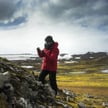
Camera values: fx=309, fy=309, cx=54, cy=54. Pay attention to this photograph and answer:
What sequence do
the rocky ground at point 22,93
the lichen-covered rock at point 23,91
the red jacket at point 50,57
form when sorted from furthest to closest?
the red jacket at point 50,57 → the lichen-covered rock at point 23,91 → the rocky ground at point 22,93

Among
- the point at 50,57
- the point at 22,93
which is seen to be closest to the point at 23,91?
the point at 22,93

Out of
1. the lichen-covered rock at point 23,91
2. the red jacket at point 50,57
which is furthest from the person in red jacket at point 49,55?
the lichen-covered rock at point 23,91

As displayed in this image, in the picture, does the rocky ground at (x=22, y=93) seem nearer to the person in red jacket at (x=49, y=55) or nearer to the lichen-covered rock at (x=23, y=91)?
the lichen-covered rock at (x=23, y=91)

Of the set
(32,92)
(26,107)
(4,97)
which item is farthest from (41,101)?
(4,97)

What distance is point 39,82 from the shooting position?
62.3 feet

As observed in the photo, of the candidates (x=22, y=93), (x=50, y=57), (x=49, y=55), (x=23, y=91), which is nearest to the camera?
(x=50, y=57)

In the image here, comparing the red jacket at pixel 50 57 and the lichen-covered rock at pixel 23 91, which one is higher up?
the red jacket at pixel 50 57

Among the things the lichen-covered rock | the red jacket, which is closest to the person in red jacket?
the red jacket

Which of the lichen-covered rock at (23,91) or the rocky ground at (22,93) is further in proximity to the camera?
the lichen-covered rock at (23,91)

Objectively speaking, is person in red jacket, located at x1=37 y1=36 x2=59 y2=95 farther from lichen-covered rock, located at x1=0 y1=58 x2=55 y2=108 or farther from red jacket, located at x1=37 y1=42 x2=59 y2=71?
lichen-covered rock, located at x1=0 y1=58 x2=55 y2=108

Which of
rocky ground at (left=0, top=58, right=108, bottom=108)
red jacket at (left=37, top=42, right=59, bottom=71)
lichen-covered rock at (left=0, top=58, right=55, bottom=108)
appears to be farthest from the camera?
red jacket at (left=37, top=42, right=59, bottom=71)

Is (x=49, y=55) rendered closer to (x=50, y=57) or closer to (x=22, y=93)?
(x=50, y=57)

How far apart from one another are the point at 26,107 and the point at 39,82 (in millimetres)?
3528

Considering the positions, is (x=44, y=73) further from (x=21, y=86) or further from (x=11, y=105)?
(x=11, y=105)
